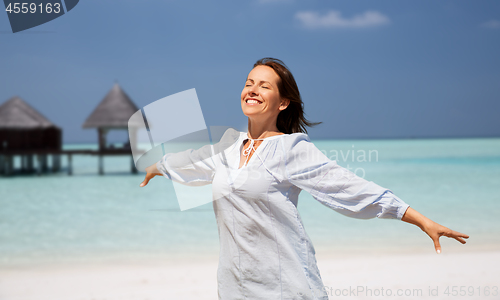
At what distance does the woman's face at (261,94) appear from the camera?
1553mm

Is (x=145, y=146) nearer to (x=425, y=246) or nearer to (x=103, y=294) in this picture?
(x=103, y=294)

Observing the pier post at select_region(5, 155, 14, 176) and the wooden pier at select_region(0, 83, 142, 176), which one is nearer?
the wooden pier at select_region(0, 83, 142, 176)

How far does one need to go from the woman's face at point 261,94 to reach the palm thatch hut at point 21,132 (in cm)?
2518

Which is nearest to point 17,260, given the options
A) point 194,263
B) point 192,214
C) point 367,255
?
point 194,263

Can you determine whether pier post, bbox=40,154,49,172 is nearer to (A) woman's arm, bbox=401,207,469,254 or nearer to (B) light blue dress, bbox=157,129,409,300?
(B) light blue dress, bbox=157,129,409,300

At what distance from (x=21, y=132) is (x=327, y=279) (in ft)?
81.8

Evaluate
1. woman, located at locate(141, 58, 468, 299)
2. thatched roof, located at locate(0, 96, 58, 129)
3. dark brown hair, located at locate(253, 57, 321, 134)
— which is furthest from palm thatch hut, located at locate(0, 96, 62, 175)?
woman, located at locate(141, 58, 468, 299)

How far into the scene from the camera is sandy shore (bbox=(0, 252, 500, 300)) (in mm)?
4312

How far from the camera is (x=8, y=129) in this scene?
2442 centimetres

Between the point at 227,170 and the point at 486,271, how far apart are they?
4484mm

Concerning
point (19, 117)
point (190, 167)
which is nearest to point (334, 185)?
point (190, 167)


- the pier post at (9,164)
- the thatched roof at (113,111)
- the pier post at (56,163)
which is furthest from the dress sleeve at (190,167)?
the pier post at (56,163)

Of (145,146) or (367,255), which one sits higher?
(145,146)

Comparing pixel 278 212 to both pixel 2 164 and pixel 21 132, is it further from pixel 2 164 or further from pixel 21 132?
pixel 2 164
